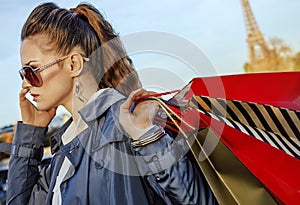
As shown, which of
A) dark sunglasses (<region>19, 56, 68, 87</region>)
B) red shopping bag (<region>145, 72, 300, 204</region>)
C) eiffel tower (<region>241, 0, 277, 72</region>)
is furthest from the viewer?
eiffel tower (<region>241, 0, 277, 72</region>)

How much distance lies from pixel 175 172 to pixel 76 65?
19.3 inches

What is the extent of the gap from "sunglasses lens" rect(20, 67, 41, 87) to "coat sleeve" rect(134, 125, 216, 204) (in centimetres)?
43

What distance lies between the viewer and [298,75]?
3.28 ft

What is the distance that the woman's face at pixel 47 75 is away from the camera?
1.23 meters

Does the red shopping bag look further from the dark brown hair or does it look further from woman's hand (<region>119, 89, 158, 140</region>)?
the dark brown hair

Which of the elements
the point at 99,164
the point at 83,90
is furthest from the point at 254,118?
the point at 83,90

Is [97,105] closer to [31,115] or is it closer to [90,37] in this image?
[90,37]

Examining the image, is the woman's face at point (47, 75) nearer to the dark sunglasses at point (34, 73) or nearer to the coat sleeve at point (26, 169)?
the dark sunglasses at point (34, 73)

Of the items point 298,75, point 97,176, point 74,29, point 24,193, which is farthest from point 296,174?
point 24,193

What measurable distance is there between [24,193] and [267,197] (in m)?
0.91

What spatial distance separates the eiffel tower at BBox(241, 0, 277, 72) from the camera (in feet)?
42.8

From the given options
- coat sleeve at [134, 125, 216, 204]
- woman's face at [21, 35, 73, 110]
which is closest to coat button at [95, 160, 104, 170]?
coat sleeve at [134, 125, 216, 204]

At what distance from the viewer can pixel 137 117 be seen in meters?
1.00

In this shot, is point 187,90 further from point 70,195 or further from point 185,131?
point 70,195
